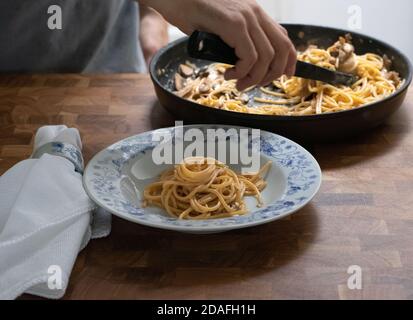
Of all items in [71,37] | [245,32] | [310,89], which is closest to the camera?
[245,32]

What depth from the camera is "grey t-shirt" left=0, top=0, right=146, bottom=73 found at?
5.75ft

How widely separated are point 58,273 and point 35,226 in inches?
3.5

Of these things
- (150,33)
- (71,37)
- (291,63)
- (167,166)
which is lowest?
(150,33)

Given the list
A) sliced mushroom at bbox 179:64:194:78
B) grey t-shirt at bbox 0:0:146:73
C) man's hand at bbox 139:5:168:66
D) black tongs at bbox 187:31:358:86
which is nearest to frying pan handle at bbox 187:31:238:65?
black tongs at bbox 187:31:358:86

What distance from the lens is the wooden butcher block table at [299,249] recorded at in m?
0.99

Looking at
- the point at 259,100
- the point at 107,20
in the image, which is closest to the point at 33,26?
the point at 107,20

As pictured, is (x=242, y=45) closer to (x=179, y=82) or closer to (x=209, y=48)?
(x=209, y=48)

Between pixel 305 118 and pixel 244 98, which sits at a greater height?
pixel 305 118

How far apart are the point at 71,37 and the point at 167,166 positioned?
28.6 inches

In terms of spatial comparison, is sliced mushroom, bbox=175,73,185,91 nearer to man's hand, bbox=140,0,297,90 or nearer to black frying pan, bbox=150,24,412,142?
black frying pan, bbox=150,24,412,142

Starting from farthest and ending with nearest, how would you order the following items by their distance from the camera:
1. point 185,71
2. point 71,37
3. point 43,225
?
point 71,37, point 185,71, point 43,225

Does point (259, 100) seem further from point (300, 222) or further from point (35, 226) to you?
point (35, 226)

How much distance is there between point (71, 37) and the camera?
185cm

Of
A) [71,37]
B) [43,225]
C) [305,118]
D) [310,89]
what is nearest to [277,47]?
[305,118]
